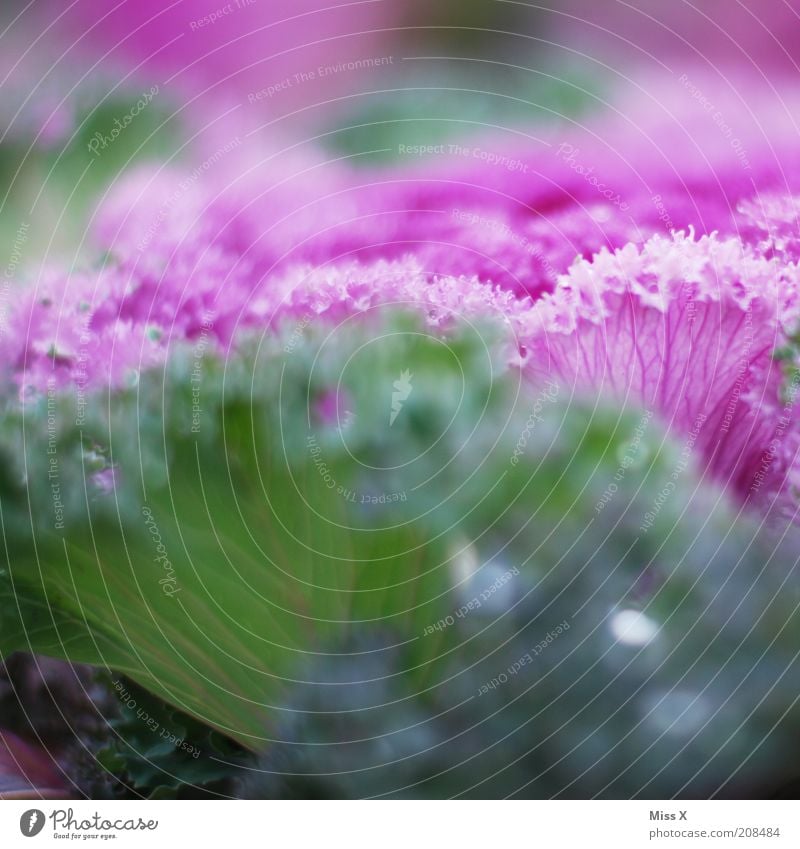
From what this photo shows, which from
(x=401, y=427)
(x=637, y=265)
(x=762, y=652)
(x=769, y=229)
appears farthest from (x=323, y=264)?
(x=762, y=652)

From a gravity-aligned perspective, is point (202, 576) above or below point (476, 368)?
below

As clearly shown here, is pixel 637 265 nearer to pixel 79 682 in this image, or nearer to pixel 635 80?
pixel 635 80

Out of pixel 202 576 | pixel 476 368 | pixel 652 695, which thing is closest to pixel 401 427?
pixel 476 368

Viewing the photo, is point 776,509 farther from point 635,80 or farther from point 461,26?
point 461,26

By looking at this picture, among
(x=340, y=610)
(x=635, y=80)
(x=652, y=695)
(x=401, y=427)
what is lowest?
(x=652, y=695)

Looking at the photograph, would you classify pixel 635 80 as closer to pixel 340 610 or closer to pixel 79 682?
pixel 340 610

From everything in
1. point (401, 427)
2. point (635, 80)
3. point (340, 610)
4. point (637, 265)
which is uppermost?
point (635, 80)

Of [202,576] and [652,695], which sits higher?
[202,576]
